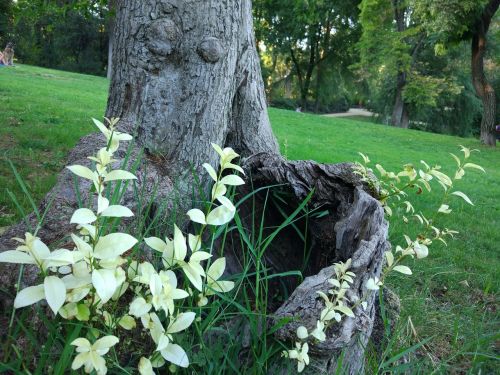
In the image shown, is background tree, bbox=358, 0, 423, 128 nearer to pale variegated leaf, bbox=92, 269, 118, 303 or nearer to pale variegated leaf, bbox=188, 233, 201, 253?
pale variegated leaf, bbox=188, 233, 201, 253

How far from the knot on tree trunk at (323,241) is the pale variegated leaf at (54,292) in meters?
0.91

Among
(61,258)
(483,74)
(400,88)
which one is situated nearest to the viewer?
(61,258)

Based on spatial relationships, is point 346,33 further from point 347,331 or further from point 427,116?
point 347,331

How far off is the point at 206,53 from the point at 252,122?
67cm

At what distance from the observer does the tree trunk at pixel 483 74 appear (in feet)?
59.4

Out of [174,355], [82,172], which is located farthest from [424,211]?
[82,172]

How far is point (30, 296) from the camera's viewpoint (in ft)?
3.60

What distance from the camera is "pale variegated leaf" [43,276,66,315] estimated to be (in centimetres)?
102

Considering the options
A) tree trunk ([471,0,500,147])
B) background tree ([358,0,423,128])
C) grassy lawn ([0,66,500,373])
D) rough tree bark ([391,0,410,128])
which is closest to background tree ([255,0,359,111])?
rough tree bark ([391,0,410,128])

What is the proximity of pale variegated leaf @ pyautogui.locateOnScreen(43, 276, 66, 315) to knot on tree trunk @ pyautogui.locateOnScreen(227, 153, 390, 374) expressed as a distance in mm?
906

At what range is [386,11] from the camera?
28.4 metres

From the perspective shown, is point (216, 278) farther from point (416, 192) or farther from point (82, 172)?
point (416, 192)

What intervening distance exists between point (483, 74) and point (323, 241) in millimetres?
19964

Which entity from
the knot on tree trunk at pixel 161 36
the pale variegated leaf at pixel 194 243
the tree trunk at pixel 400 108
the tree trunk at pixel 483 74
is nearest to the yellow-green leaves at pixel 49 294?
the pale variegated leaf at pixel 194 243
